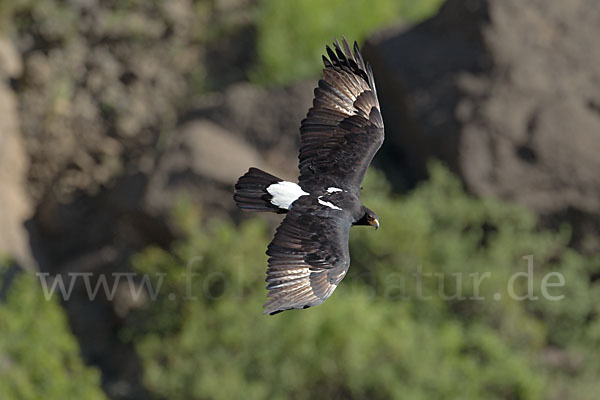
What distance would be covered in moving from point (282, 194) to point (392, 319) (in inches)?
224

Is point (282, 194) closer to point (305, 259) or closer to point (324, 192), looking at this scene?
point (324, 192)

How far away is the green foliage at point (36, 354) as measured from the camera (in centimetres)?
1016

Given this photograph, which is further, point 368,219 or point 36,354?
point 36,354

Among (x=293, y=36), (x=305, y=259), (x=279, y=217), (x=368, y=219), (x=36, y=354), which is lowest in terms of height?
(x=36, y=354)

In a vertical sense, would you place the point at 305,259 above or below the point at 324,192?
below

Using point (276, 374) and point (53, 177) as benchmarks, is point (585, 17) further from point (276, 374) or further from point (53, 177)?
point (53, 177)

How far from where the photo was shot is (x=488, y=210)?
38.8 ft

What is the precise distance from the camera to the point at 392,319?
11180 mm

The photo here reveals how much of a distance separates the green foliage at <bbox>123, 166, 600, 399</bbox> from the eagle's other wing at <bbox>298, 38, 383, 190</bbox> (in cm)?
419

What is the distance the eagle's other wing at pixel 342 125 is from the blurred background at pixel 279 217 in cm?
419

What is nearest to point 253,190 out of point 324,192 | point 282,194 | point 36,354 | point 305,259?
point 282,194

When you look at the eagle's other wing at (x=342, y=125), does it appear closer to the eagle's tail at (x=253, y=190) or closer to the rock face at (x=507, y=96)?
the eagle's tail at (x=253, y=190)

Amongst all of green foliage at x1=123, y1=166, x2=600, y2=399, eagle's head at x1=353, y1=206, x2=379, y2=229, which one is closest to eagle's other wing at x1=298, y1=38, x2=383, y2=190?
eagle's head at x1=353, y1=206, x2=379, y2=229

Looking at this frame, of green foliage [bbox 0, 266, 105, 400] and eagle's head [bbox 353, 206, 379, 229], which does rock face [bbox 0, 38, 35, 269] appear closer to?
green foliage [bbox 0, 266, 105, 400]
